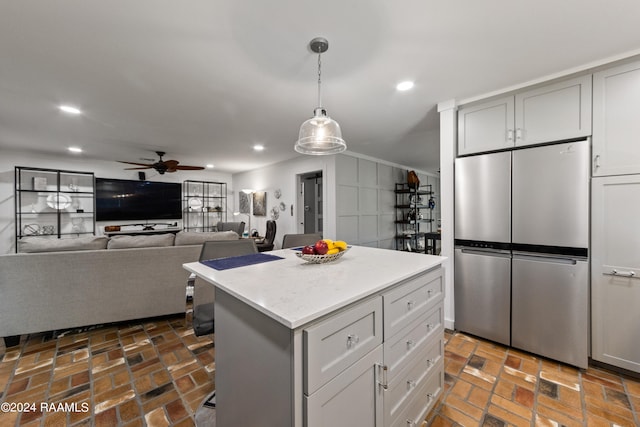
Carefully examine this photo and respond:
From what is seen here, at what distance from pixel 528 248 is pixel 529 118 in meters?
1.15

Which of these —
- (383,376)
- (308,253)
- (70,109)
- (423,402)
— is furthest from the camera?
(70,109)

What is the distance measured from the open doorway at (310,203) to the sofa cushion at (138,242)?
298cm

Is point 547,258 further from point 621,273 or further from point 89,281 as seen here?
point 89,281

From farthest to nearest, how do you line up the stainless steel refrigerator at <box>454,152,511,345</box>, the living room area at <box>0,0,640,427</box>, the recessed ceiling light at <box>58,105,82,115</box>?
the recessed ceiling light at <box>58,105,82,115</box>
the stainless steel refrigerator at <box>454,152,511,345</box>
the living room area at <box>0,0,640,427</box>

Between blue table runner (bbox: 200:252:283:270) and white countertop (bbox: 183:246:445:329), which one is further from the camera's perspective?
blue table runner (bbox: 200:252:283:270)

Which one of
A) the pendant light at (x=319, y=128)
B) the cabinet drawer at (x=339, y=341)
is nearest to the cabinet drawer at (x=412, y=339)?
the cabinet drawer at (x=339, y=341)

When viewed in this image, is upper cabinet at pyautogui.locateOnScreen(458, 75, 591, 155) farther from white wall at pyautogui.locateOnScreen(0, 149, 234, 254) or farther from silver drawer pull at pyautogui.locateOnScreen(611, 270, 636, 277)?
white wall at pyautogui.locateOnScreen(0, 149, 234, 254)

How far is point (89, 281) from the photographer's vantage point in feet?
7.92

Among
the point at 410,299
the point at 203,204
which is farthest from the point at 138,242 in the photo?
the point at 203,204

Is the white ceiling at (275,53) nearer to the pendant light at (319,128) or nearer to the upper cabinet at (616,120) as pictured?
the pendant light at (319,128)

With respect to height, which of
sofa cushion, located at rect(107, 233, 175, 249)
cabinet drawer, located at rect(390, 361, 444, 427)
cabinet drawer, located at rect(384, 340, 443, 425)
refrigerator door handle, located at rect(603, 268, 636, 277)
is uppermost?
sofa cushion, located at rect(107, 233, 175, 249)

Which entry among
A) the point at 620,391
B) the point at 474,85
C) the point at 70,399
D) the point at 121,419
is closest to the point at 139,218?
the point at 70,399

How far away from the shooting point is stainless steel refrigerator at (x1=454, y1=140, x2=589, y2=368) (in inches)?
74.5

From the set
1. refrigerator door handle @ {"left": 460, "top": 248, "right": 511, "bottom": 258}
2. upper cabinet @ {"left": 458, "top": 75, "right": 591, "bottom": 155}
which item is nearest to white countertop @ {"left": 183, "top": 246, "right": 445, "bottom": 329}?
refrigerator door handle @ {"left": 460, "top": 248, "right": 511, "bottom": 258}
